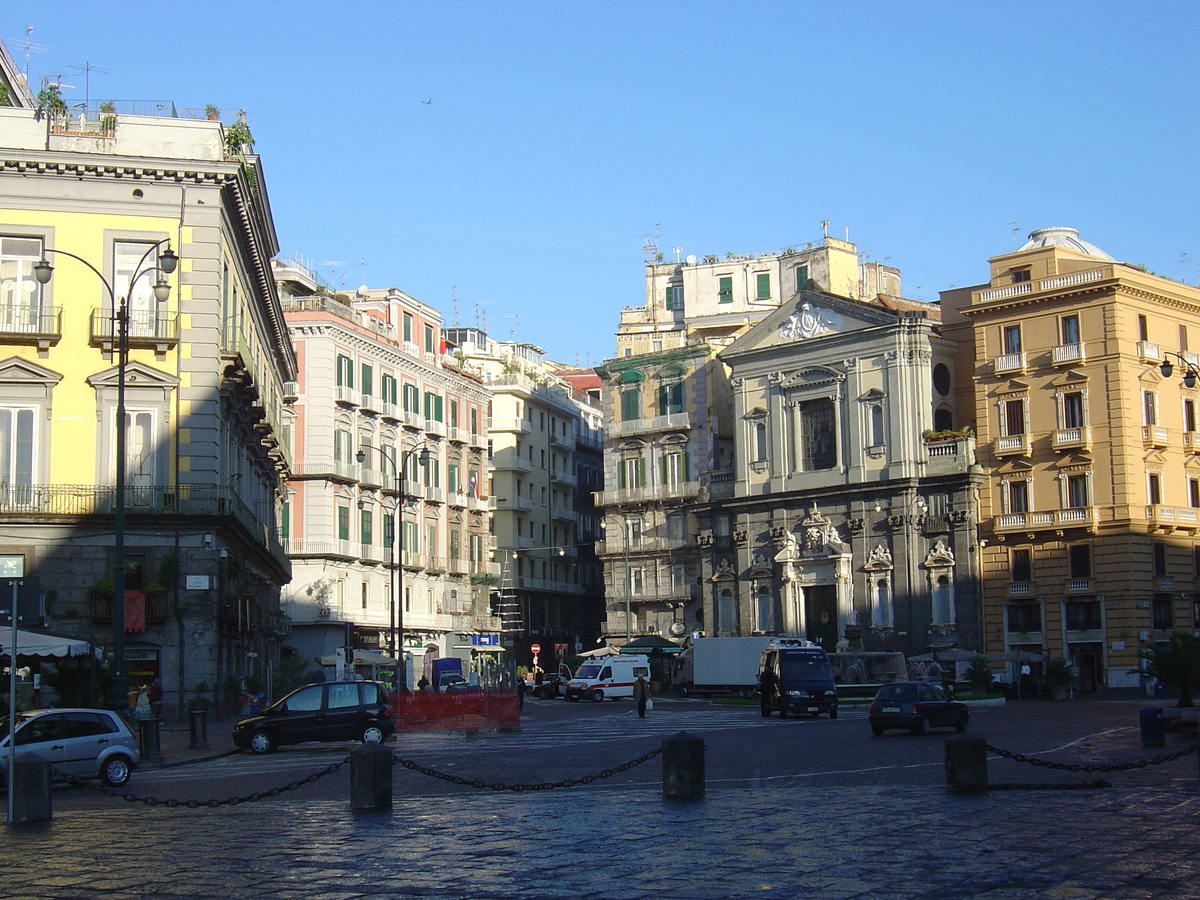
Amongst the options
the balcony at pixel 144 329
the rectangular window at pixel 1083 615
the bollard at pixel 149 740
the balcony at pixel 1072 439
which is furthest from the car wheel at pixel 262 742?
the balcony at pixel 1072 439

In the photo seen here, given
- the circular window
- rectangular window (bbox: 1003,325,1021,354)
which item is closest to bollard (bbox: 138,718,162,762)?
rectangular window (bbox: 1003,325,1021,354)

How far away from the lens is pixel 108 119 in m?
38.1

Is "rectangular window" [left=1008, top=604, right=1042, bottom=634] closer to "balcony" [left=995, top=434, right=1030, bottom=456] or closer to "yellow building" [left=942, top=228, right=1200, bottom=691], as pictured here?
"yellow building" [left=942, top=228, right=1200, bottom=691]

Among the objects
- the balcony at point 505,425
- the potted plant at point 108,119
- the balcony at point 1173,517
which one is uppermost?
the potted plant at point 108,119

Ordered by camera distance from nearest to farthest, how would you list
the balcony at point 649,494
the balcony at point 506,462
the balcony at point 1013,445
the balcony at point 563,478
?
the balcony at point 1013,445 → the balcony at point 649,494 → the balcony at point 506,462 → the balcony at point 563,478

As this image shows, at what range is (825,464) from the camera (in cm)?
7281

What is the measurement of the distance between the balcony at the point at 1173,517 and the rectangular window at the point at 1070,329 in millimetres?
7901

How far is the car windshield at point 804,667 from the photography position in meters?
44.2

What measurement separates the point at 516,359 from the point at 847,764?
7521cm

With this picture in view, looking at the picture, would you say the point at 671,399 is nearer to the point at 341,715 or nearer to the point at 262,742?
the point at 341,715

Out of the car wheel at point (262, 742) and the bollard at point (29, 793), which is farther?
the car wheel at point (262, 742)

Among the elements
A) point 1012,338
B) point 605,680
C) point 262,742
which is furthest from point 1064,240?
point 262,742

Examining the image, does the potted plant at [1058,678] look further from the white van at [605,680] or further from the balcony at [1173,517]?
the white van at [605,680]

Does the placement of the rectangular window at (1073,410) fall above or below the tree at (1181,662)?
above
